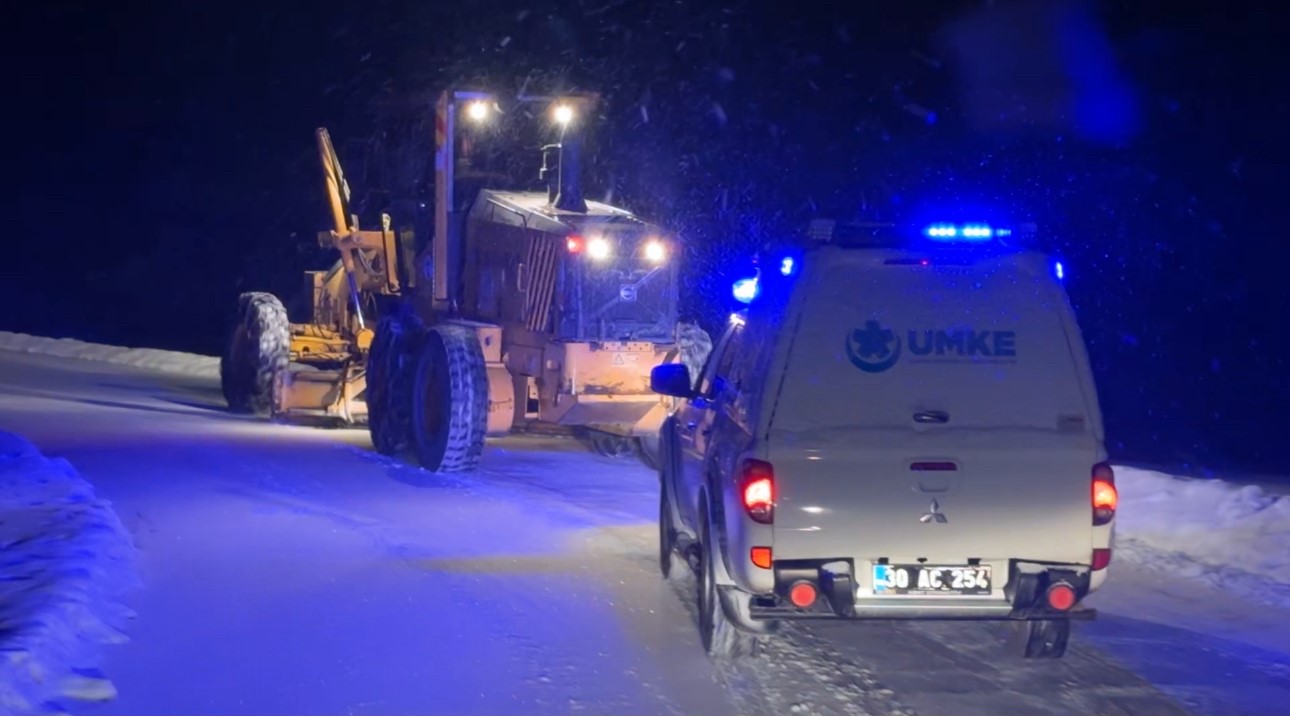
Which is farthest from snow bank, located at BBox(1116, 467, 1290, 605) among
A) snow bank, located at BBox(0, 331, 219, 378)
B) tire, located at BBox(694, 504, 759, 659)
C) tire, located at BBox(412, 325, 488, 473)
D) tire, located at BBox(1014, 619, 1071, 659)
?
snow bank, located at BBox(0, 331, 219, 378)

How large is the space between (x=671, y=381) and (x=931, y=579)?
2203mm

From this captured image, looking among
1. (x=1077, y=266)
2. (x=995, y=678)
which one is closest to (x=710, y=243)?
(x=1077, y=266)

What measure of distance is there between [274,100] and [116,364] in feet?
145

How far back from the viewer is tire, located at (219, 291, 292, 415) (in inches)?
748

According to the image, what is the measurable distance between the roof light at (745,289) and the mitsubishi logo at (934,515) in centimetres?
188

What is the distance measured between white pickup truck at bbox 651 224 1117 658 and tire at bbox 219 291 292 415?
39.7 ft

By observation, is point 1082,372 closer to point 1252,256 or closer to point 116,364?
point 116,364

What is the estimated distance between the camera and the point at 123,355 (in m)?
29.1

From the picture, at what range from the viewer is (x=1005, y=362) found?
7.55m

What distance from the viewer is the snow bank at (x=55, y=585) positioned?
703cm

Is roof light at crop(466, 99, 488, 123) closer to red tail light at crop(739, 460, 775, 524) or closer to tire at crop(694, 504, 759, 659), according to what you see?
tire at crop(694, 504, 759, 659)

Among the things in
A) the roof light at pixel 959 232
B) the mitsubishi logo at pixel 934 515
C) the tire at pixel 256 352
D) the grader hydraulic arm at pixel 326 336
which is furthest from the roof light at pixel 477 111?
the mitsubishi logo at pixel 934 515

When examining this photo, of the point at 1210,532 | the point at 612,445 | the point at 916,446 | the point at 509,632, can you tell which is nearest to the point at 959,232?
the point at 916,446

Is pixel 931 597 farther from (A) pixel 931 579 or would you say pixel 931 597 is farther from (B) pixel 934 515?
(B) pixel 934 515
